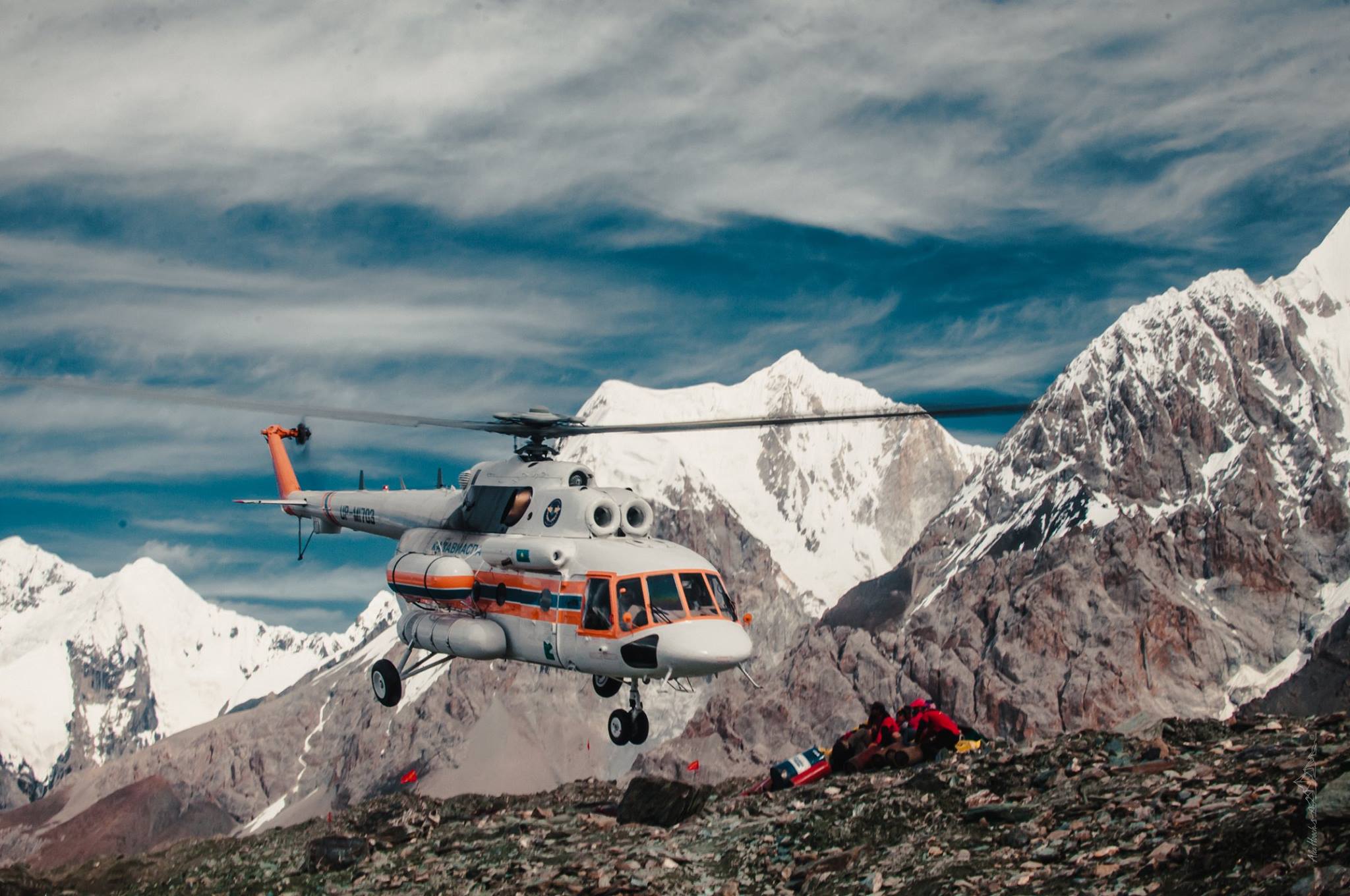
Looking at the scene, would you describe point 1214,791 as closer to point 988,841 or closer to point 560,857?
point 988,841

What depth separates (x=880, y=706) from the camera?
3225cm

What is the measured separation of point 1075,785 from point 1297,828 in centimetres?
607

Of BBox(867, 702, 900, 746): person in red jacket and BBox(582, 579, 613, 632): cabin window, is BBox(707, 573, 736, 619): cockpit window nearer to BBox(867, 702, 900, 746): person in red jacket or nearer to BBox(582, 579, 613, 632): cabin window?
BBox(582, 579, 613, 632): cabin window

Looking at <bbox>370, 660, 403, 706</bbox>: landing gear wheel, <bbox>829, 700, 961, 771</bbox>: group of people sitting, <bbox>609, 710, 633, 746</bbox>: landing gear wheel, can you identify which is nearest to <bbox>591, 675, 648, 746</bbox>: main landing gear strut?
<bbox>609, 710, 633, 746</bbox>: landing gear wheel

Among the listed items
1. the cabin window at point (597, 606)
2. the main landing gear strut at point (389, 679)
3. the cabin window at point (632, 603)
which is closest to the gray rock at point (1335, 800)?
the cabin window at point (632, 603)

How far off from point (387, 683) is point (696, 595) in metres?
12.5

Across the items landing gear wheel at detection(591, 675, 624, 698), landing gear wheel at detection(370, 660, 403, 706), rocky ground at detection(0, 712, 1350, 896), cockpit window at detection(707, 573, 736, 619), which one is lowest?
rocky ground at detection(0, 712, 1350, 896)

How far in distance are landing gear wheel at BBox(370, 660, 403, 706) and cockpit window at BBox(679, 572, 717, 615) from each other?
11573 millimetres

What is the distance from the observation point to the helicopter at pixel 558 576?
32688 mm

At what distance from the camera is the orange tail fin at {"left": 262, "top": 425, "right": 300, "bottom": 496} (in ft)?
168

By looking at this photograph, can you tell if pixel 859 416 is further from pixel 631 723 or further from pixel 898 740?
pixel 631 723

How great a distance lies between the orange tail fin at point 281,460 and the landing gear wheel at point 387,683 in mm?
11894

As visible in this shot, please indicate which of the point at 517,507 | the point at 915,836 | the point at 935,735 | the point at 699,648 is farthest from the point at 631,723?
the point at 915,836

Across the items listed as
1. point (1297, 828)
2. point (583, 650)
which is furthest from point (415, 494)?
point (1297, 828)
